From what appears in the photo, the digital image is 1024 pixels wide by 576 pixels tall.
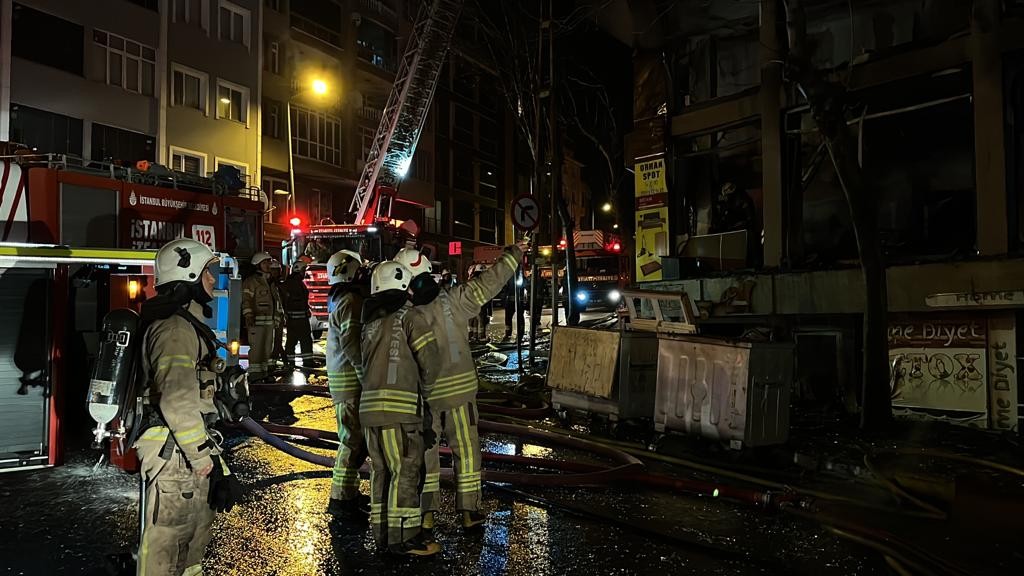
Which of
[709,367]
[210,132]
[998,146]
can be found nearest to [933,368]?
[998,146]

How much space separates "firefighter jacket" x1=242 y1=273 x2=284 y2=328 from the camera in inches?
396

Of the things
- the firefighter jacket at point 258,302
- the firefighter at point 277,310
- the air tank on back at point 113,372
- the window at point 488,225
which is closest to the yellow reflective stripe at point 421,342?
the air tank on back at point 113,372

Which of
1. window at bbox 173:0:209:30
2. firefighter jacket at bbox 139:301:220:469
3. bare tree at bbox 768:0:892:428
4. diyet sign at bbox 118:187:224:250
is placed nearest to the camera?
firefighter jacket at bbox 139:301:220:469

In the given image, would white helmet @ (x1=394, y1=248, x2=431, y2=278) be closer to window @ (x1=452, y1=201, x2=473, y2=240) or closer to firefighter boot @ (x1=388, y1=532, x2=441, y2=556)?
firefighter boot @ (x1=388, y1=532, x2=441, y2=556)

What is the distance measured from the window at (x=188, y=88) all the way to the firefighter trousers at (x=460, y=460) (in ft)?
75.0

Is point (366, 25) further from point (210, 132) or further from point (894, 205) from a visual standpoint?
point (894, 205)

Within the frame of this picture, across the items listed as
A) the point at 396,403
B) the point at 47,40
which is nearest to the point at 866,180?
the point at 396,403

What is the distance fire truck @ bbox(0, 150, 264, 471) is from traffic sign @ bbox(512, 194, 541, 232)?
4.59 metres

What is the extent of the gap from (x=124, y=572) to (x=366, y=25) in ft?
112

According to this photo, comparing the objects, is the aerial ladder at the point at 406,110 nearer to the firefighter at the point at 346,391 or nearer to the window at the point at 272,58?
the window at the point at 272,58

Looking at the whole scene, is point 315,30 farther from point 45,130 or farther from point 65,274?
point 65,274

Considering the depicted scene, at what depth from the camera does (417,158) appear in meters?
39.4

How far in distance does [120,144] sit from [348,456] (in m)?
20.5

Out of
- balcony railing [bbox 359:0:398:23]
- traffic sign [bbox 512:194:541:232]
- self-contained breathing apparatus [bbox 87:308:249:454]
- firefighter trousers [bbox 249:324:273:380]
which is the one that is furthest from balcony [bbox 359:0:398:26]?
self-contained breathing apparatus [bbox 87:308:249:454]
